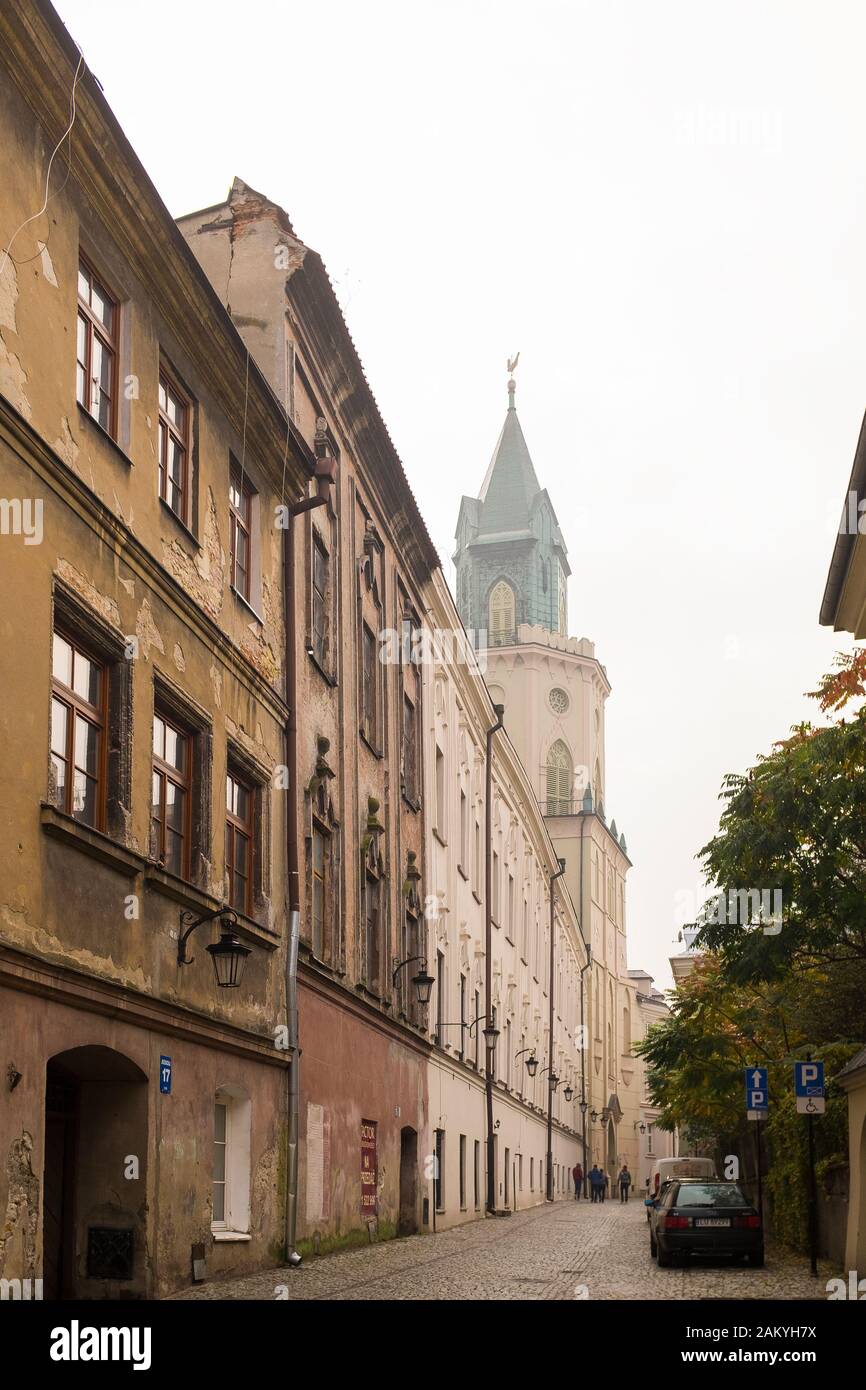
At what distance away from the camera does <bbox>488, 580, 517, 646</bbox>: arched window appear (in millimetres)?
93562

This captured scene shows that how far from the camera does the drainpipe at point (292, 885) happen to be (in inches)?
796

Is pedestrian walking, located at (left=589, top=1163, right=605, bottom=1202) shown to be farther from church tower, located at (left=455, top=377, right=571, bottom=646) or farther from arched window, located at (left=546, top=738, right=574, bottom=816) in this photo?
church tower, located at (left=455, top=377, right=571, bottom=646)

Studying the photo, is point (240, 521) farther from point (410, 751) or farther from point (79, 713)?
point (410, 751)

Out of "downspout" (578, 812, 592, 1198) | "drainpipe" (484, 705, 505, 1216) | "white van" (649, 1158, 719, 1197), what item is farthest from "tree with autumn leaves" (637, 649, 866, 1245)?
"downspout" (578, 812, 592, 1198)

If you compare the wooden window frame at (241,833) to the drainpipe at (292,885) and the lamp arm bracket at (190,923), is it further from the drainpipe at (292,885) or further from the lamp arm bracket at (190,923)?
the lamp arm bracket at (190,923)

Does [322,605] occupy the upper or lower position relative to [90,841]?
upper

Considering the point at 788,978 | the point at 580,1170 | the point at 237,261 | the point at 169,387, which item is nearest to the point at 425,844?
the point at 788,978

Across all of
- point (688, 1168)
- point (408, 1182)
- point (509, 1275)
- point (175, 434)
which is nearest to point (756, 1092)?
point (509, 1275)

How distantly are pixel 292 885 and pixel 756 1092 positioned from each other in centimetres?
812

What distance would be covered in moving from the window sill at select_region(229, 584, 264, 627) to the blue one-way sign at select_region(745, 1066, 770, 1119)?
33.5 feet

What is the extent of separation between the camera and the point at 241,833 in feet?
64.4

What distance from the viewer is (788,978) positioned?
2872cm

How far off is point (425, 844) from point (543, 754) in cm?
5741

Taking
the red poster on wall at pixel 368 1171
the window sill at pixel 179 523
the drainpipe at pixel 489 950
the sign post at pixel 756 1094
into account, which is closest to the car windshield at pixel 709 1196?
the sign post at pixel 756 1094
